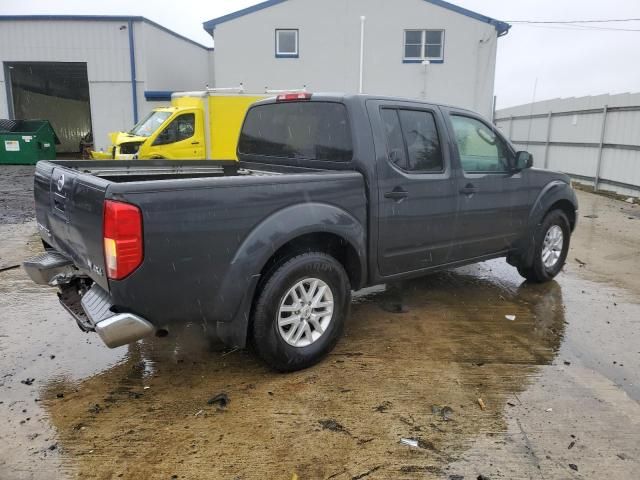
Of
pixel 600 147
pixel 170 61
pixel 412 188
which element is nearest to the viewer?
pixel 412 188

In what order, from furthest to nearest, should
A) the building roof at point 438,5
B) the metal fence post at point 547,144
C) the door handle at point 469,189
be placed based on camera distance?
the building roof at point 438,5 < the metal fence post at point 547,144 < the door handle at point 469,189

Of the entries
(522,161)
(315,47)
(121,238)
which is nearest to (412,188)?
(522,161)

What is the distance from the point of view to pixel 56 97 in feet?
87.1

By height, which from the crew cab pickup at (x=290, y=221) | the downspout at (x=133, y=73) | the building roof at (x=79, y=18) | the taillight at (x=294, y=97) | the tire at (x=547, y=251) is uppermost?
the building roof at (x=79, y=18)

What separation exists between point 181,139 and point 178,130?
8.8 inches

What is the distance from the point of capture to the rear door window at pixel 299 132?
13.0 ft

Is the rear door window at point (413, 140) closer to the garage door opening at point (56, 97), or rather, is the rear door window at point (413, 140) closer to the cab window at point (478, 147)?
the cab window at point (478, 147)

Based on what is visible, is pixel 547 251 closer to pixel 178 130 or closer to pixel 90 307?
pixel 90 307

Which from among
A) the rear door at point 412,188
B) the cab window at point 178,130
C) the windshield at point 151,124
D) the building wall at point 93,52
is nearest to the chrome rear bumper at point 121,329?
the rear door at point 412,188

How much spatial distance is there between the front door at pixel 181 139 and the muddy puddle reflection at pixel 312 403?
8.91 m

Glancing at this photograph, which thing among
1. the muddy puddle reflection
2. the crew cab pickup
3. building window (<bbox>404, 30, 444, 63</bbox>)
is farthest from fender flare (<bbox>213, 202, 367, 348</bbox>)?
building window (<bbox>404, 30, 444, 63</bbox>)

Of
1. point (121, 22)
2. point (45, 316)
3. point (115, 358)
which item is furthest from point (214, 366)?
point (121, 22)

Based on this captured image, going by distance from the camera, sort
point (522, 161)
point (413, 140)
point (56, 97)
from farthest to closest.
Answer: point (56, 97) → point (522, 161) → point (413, 140)

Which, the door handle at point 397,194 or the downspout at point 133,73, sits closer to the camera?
the door handle at point 397,194
